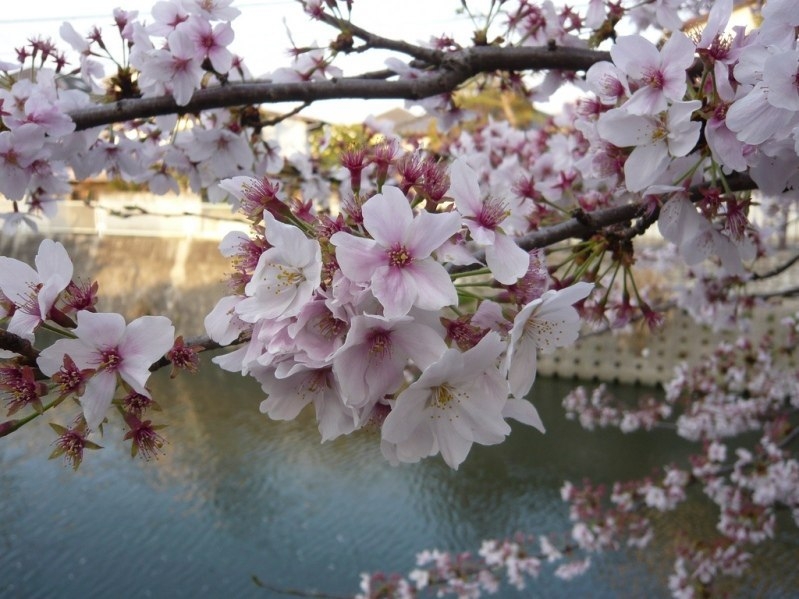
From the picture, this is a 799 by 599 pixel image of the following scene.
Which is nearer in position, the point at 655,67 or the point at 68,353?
the point at 68,353

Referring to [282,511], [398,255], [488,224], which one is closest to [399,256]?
[398,255]

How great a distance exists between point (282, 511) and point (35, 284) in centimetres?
420

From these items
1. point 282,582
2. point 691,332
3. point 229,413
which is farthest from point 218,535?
point 691,332

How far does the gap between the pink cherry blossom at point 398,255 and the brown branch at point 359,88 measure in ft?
2.29

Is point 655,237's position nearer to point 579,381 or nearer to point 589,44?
point 579,381

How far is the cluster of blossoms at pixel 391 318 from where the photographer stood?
0.50 metres

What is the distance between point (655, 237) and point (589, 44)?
6.14 metres

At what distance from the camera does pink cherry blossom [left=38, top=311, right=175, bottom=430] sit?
548 mm

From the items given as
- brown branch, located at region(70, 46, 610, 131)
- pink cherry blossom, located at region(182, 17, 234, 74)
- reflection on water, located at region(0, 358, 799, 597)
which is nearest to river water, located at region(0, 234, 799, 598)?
reflection on water, located at region(0, 358, 799, 597)

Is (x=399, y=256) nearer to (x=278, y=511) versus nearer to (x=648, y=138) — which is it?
(x=648, y=138)

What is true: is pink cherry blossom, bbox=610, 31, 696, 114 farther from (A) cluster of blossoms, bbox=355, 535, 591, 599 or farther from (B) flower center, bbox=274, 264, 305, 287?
(A) cluster of blossoms, bbox=355, 535, 591, 599

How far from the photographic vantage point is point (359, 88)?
1211 millimetres

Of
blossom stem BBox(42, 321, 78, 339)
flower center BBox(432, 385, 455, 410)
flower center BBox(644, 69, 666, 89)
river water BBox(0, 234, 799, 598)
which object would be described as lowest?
river water BBox(0, 234, 799, 598)

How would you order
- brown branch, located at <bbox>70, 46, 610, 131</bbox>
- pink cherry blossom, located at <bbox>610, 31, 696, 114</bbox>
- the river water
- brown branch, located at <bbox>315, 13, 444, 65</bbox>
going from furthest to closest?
the river water < brown branch, located at <bbox>315, 13, 444, 65</bbox> < brown branch, located at <bbox>70, 46, 610, 131</bbox> < pink cherry blossom, located at <bbox>610, 31, 696, 114</bbox>
